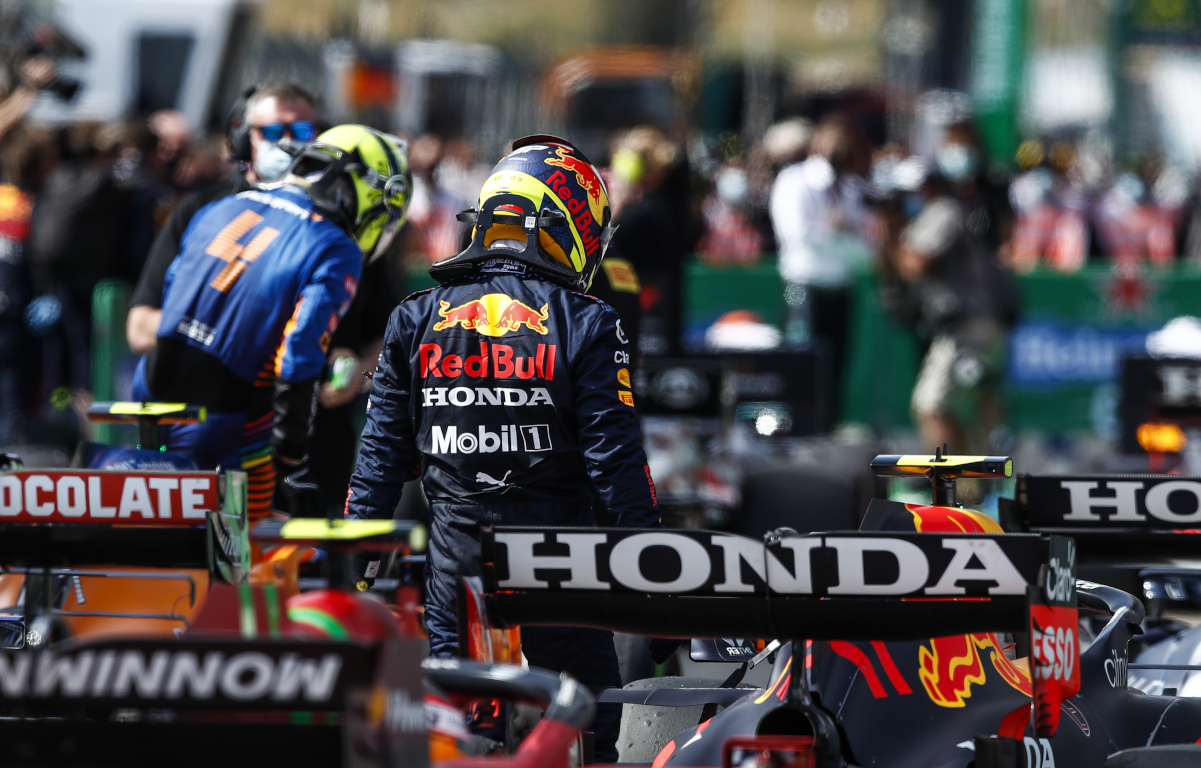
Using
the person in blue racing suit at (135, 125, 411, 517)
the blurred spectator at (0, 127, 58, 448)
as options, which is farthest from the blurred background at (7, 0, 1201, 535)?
the person in blue racing suit at (135, 125, 411, 517)

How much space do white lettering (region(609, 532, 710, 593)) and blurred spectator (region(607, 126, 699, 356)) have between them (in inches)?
245

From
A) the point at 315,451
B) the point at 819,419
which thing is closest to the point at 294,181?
the point at 315,451

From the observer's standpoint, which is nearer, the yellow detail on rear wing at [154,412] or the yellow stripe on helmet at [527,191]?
the yellow stripe on helmet at [527,191]

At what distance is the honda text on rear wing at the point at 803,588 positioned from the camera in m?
2.86

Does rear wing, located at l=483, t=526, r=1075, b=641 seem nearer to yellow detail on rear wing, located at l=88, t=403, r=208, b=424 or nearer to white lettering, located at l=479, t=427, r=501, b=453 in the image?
white lettering, located at l=479, t=427, r=501, b=453

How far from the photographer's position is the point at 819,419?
30.9 ft

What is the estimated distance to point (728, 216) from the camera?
1608cm

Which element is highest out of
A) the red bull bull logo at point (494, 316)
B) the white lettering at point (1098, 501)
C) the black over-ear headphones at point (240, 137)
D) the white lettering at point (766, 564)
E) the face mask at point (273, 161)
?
the black over-ear headphones at point (240, 137)

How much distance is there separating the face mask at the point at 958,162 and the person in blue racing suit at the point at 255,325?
Result: 6.80m

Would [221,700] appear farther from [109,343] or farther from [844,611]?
[109,343]

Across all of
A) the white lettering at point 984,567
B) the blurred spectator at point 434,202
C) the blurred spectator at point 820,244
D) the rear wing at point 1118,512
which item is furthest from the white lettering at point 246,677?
the blurred spectator at point 434,202

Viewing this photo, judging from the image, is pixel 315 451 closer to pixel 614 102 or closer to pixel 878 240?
pixel 878 240

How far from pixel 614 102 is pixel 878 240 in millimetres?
11621

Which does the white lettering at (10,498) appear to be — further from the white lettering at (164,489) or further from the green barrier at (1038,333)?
the green barrier at (1038,333)
